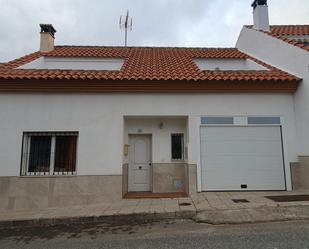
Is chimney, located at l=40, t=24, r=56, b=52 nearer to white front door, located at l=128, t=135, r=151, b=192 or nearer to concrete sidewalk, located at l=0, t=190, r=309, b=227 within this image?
white front door, located at l=128, t=135, r=151, b=192

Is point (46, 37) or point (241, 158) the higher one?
point (46, 37)

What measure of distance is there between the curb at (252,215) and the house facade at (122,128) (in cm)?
221

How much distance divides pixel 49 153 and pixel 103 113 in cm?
239

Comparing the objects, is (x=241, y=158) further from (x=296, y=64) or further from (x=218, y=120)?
(x=296, y=64)

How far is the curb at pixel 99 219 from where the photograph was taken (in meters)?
6.55

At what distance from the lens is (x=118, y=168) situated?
8.43 m

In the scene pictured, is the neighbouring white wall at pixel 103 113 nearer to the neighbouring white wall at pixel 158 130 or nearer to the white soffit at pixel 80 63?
the neighbouring white wall at pixel 158 130

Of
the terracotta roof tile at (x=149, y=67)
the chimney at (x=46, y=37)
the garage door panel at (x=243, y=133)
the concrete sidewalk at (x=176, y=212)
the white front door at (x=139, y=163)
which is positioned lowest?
the concrete sidewalk at (x=176, y=212)

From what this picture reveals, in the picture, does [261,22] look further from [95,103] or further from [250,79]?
[95,103]

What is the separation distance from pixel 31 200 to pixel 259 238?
23.4ft

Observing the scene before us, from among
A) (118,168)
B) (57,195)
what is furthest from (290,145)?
(57,195)

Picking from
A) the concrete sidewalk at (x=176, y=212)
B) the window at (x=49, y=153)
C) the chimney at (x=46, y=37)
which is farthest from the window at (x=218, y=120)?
the chimney at (x=46, y=37)

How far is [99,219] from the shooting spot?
21.6ft

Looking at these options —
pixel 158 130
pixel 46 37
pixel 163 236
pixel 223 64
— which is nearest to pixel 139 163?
pixel 158 130
